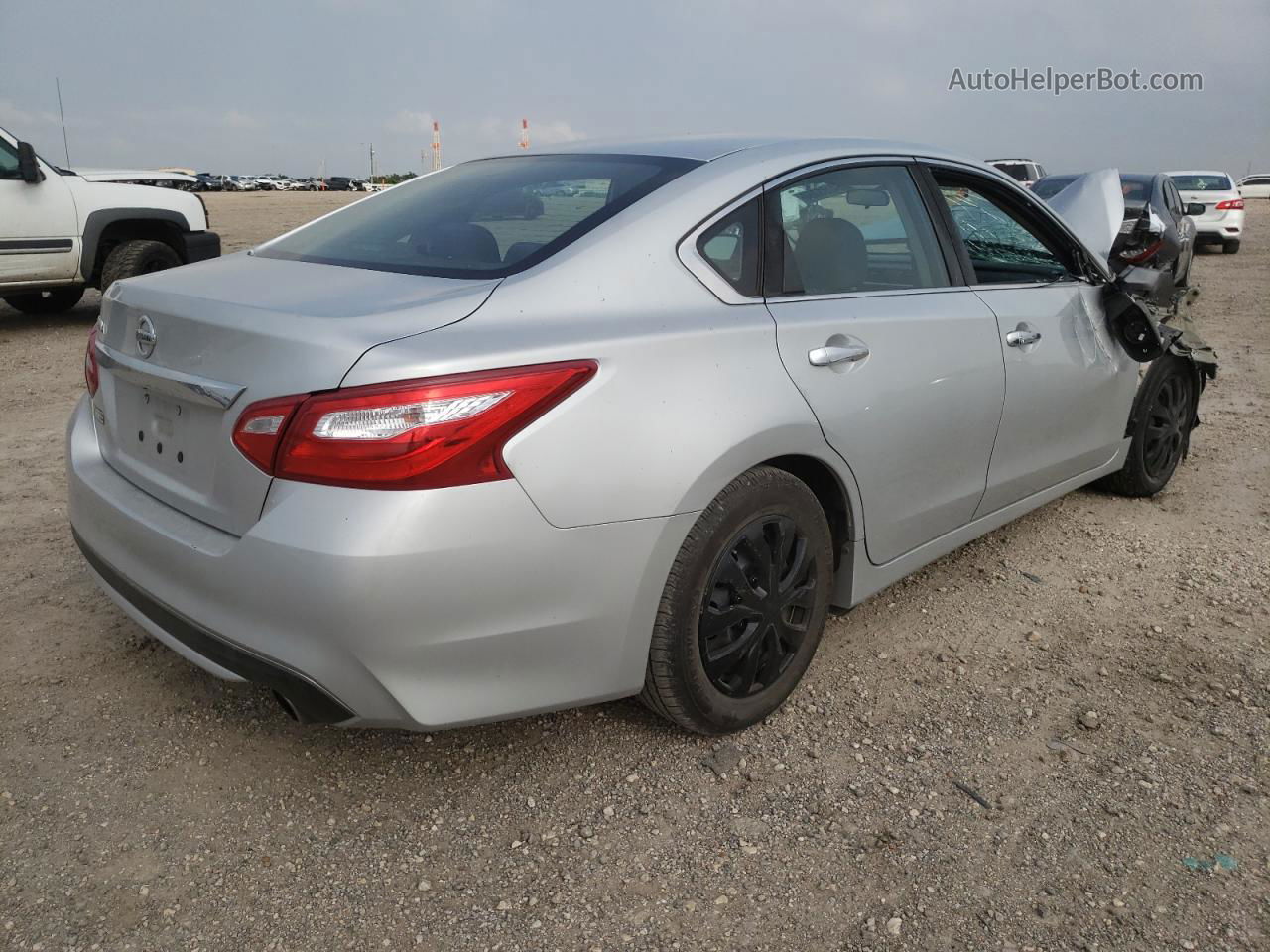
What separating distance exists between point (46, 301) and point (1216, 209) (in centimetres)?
1727

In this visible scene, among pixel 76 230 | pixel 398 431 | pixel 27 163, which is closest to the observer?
pixel 398 431

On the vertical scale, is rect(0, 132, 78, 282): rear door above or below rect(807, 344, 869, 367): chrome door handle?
below

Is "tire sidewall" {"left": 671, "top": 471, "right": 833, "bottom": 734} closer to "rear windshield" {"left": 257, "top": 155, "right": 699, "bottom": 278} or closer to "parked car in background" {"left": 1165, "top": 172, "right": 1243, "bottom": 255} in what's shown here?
"rear windshield" {"left": 257, "top": 155, "right": 699, "bottom": 278}

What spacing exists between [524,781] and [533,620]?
59 centimetres

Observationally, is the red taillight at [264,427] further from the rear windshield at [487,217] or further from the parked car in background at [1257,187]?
the parked car in background at [1257,187]

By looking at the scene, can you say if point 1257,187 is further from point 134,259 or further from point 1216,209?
point 134,259

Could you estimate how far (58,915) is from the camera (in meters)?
2.02

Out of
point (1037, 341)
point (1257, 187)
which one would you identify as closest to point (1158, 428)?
point (1037, 341)

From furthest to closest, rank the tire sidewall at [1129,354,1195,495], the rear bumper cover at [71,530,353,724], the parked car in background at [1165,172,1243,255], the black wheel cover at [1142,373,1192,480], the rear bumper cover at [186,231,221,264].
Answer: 1. the parked car in background at [1165,172,1243,255]
2. the rear bumper cover at [186,231,221,264]
3. the black wheel cover at [1142,373,1192,480]
4. the tire sidewall at [1129,354,1195,495]
5. the rear bumper cover at [71,530,353,724]

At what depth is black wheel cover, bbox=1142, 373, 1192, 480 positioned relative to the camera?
4293mm

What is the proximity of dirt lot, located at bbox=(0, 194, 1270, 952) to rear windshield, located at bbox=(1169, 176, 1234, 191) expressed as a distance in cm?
1679

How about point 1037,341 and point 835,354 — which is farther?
point 1037,341

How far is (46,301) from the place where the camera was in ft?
32.3

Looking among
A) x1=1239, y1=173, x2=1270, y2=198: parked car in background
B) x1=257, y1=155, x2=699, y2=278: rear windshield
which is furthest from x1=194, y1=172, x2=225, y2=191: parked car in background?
x1=257, y1=155, x2=699, y2=278: rear windshield
